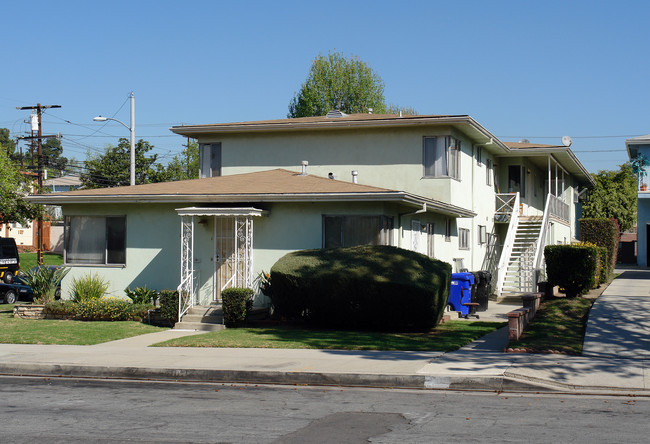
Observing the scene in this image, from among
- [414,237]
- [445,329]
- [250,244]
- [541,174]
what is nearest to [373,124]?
[414,237]

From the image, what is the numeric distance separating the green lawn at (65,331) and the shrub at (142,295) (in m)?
1.12

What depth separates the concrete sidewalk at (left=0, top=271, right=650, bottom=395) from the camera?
10.8 m

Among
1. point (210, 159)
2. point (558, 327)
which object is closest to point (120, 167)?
point (210, 159)

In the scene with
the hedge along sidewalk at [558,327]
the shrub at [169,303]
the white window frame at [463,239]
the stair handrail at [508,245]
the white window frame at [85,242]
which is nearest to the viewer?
the hedge along sidewalk at [558,327]

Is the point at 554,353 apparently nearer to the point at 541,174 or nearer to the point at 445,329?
the point at 445,329

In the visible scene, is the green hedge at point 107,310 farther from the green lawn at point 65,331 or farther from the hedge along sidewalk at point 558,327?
the hedge along sidewalk at point 558,327

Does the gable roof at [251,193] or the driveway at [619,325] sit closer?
the driveway at [619,325]

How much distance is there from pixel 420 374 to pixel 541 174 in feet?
89.4

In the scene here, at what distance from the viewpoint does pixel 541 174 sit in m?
36.4

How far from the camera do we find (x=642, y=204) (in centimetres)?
4353

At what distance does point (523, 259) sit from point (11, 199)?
27.3 m

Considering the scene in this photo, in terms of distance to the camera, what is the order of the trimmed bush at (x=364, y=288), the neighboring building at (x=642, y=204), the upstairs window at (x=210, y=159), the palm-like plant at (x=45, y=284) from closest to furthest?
the trimmed bush at (x=364, y=288) < the palm-like plant at (x=45, y=284) < the upstairs window at (x=210, y=159) < the neighboring building at (x=642, y=204)

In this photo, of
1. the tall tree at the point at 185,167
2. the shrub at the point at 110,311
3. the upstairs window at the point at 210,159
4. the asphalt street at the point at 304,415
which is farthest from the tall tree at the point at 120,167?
the asphalt street at the point at 304,415

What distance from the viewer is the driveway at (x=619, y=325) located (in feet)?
42.7
